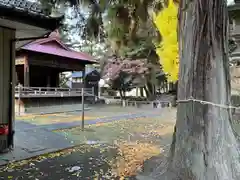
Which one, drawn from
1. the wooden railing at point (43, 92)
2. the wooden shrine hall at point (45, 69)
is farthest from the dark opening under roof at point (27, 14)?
the wooden shrine hall at point (45, 69)

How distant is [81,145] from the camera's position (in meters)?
6.40

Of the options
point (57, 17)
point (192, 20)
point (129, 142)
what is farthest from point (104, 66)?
point (192, 20)

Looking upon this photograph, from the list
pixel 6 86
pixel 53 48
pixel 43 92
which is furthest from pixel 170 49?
pixel 6 86

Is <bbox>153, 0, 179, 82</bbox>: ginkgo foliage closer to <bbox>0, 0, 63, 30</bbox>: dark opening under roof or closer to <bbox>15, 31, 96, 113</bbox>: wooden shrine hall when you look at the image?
<bbox>15, 31, 96, 113</bbox>: wooden shrine hall

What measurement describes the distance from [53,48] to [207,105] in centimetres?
1380

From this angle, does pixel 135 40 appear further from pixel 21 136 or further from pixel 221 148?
pixel 21 136

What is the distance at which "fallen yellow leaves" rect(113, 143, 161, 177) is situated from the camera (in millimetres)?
4383

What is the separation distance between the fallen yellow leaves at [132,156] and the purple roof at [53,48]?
9.71 m

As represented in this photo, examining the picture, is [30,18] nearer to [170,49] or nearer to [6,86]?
[6,86]

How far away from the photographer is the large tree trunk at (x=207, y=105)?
10.9 ft

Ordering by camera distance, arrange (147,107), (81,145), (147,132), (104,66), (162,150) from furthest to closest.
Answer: (104,66)
(147,107)
(147,132)
(81,145)
(162,150)

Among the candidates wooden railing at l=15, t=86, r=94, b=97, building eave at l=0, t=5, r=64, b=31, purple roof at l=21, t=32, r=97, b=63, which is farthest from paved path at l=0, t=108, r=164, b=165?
purple roof at l=21, t=32, r=97, b=63

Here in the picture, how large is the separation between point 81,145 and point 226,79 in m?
4.10

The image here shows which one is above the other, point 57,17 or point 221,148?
point 57,17
